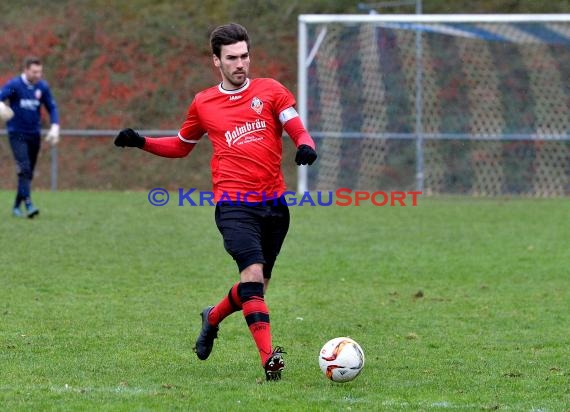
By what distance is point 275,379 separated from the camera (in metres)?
5.49

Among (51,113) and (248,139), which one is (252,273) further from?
(51,113)

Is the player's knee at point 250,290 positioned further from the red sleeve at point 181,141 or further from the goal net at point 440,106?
the goal net at point 440,106

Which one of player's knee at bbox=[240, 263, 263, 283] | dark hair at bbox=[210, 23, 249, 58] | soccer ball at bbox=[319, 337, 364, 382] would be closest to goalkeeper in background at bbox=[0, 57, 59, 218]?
dark hair at bbox=[210, 23, 249, 58]

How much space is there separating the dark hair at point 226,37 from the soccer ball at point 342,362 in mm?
1801

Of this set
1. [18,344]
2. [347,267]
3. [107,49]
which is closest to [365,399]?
[18,344]

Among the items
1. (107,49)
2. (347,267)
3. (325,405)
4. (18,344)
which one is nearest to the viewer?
(325,405)

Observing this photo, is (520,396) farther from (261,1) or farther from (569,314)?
(261,1)

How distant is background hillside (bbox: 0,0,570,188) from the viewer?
24.6 m

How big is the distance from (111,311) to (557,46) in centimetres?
1349

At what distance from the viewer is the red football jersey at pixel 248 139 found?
5.86 metres

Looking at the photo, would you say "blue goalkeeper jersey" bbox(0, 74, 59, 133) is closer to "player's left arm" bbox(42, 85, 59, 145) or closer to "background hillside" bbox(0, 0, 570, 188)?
"player's left arm" bbox(42, 85, 59, 145)

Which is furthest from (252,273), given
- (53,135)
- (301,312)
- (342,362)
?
(53,135)

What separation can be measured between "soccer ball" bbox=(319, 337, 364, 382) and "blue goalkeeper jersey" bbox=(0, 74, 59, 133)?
31.1ft

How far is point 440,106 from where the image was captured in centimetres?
2005
